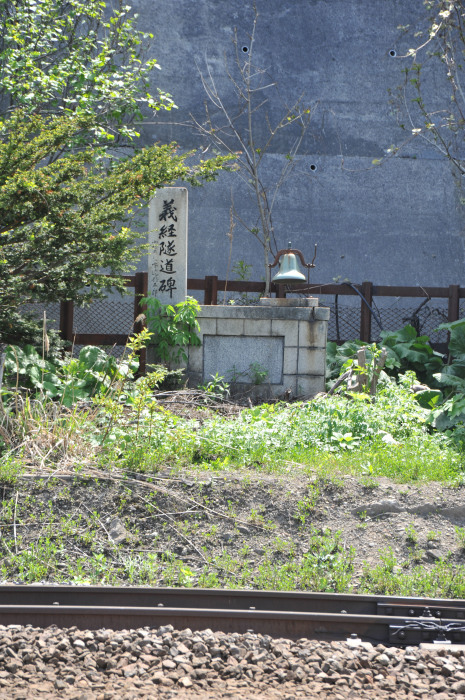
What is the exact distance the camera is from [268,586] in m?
4.61

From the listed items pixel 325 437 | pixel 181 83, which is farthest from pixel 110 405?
pixel 181 83

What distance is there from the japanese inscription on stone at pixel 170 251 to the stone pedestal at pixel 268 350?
0.53m

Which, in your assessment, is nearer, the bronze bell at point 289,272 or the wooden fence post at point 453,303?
the bronze bell at point 289,272

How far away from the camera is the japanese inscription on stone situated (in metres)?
9.93

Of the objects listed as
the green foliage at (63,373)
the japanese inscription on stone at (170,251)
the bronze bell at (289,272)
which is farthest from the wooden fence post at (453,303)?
the green foliage at (63,373)

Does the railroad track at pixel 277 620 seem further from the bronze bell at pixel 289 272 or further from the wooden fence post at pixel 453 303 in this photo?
the wooden fence post at pixel 453 303

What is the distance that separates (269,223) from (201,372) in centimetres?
683

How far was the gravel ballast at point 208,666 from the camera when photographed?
3.08m

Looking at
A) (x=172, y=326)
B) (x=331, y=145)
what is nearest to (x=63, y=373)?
(x=172, y=326)

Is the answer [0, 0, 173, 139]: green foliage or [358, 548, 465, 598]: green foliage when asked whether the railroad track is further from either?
[0, 0, 173, 139]: green foliage

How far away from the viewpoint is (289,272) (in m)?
9.38

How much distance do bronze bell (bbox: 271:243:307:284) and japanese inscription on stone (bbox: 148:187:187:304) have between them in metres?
1.34

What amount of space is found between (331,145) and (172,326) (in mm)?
8292

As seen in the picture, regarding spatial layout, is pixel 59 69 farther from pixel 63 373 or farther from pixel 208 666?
pixel 208 666
